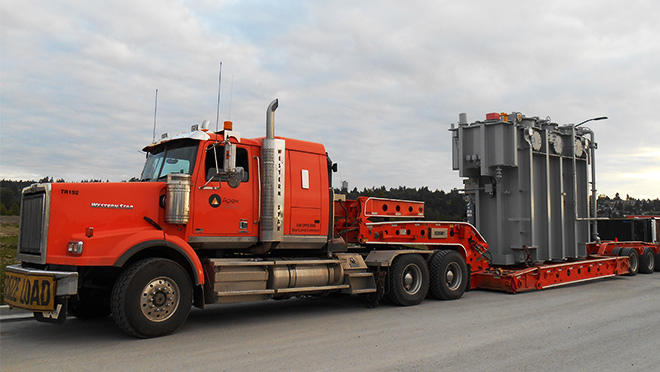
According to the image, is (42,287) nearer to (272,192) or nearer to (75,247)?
(75,247)

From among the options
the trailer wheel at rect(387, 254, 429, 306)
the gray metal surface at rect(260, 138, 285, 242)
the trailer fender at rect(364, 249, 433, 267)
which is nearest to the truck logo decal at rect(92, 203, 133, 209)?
the gray metal surface at rect(260, 138, 285, 242)

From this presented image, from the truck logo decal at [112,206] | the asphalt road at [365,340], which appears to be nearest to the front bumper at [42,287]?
the asphalt road at [365,340]

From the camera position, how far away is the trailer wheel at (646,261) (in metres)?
17.2

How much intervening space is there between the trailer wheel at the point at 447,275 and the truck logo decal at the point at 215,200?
511cm

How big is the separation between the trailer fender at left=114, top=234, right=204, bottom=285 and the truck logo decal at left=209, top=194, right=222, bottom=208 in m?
0.83

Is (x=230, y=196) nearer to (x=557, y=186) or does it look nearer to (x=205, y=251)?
(x=205, y=251)

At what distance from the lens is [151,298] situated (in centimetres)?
708

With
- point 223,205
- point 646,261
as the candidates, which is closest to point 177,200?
point 223,205

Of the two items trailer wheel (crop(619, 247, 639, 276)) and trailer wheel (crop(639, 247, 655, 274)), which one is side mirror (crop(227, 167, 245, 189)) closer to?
trailer wheel (crop(619, 247, 639, 276))

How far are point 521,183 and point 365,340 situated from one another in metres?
7.83

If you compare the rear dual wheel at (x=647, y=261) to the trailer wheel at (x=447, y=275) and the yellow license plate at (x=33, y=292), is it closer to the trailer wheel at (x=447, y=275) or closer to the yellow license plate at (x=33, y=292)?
the trailer wheel at (x=447, y=275)

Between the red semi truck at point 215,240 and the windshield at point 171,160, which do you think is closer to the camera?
the red semi truck at point 215,240

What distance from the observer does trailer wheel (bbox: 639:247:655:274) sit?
17250 millimetres

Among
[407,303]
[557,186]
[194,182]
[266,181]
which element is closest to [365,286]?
[407,303]
